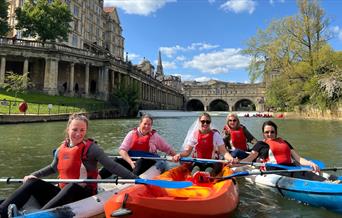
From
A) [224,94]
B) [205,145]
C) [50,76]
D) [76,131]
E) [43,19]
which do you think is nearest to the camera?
[76,131]

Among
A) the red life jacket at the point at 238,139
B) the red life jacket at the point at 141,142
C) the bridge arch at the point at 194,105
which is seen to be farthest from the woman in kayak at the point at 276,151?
the bridge arch at the point at 194,105

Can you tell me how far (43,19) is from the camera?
156 feet

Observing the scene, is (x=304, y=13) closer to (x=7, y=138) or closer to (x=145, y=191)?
(x=7, y=138)

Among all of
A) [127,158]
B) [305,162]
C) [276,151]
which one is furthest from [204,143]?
[305,162]

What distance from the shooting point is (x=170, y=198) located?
5082 millimetres

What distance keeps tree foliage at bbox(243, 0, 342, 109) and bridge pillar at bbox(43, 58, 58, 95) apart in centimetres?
2815

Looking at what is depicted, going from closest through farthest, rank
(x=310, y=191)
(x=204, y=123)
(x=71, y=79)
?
(x=310, y=191)
(x=204, y=123)
(x=71, y=79)

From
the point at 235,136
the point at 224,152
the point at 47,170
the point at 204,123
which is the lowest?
the point at 47,170

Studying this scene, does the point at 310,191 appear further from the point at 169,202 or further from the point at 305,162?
the point at 169,202

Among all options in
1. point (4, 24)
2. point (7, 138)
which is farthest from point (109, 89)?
point (7, 138)

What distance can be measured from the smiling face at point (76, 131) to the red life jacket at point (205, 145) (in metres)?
3.67

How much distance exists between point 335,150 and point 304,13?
3657cm

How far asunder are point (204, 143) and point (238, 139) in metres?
2.63

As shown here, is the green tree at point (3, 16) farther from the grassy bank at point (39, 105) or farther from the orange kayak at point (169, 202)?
the orange kayak at point (169, 202)
